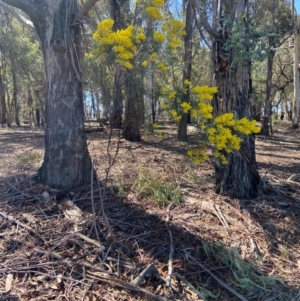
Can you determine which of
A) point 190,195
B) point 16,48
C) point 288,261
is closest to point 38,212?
point 190,195

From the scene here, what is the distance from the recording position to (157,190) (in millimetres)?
4145

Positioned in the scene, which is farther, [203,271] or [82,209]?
[82,209]

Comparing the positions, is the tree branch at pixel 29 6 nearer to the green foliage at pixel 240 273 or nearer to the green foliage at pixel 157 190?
the green foliage at pixel 157 190

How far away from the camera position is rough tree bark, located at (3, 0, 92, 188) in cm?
400

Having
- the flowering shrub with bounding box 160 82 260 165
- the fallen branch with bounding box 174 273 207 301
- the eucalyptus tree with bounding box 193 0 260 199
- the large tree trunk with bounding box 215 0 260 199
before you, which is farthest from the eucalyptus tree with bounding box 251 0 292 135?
the fallen branch with bounding box 174 273 207 301

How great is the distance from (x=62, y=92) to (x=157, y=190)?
1.60 meters

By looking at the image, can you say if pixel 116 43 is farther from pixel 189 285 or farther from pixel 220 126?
pixel 189 285

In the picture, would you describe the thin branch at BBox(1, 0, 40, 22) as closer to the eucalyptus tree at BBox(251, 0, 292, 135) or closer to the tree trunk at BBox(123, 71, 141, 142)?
the tree trunk at BBox(123, 71, 141, 142)

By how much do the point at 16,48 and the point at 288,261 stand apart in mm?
11722

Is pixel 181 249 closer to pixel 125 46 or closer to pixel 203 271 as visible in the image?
pixel 203 271

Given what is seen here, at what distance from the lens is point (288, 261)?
3188mm

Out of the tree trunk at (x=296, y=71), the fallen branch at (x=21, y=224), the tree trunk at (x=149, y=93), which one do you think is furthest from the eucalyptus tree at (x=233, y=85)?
the tree trunk at (x=296, y=71)

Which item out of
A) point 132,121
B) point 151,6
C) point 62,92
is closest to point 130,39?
point 151,6

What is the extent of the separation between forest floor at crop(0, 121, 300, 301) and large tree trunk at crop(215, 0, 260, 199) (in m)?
0.17
